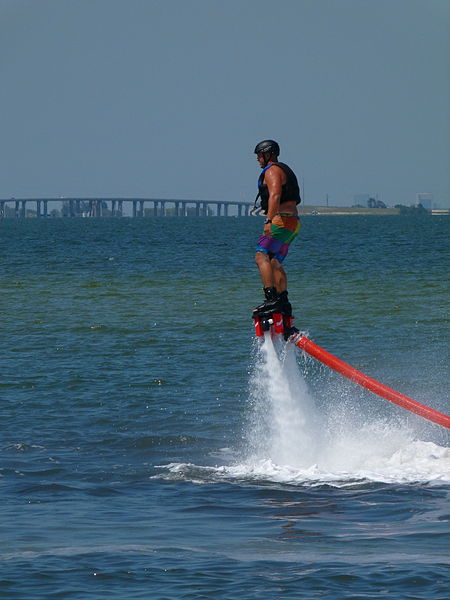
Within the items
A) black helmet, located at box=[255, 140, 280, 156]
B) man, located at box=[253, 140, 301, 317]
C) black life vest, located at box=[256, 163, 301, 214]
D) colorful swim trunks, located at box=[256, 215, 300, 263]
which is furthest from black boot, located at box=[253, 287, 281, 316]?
black helmet, located at box=[255, 140, 280, 156]

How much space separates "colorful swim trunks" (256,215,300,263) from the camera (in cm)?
1390

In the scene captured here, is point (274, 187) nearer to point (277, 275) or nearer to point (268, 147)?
point (268, 147)

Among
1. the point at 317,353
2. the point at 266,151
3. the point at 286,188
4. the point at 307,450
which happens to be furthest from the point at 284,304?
the point at 307,450

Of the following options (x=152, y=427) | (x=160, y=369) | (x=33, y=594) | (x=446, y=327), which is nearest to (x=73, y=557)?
(x=33, y=594)

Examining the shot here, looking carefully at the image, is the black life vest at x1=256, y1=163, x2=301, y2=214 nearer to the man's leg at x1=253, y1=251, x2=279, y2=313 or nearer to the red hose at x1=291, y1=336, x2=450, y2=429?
the man's leg at x1=253, y1=251, x2=279, y2=313

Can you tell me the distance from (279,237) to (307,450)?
309 cm

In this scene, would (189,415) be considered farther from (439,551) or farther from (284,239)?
(439,551)

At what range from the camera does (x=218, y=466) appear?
15.4 meters

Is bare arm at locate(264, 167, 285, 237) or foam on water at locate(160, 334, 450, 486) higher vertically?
bare arm at locate(264, 167, 285, 237)

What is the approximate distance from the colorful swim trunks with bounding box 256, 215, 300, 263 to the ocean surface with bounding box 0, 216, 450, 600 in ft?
3.62

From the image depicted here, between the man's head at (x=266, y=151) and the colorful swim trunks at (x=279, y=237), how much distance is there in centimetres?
70

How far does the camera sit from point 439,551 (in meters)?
11.0

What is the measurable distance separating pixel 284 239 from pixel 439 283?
37.4 m

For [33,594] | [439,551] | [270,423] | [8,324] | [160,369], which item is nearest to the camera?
[33,594]
